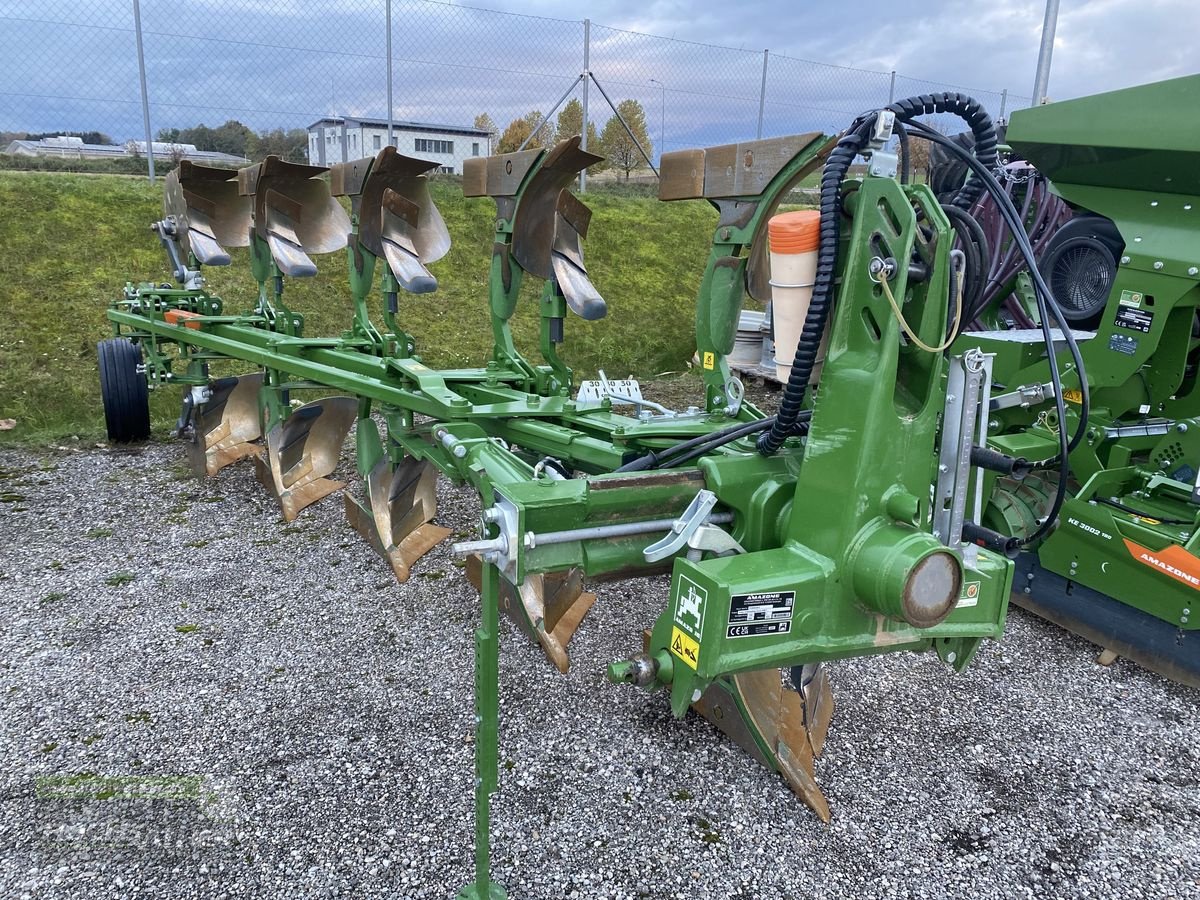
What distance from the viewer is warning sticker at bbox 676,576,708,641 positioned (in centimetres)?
178

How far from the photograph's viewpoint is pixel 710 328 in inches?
111

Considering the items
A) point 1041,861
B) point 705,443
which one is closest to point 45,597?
point 705,443

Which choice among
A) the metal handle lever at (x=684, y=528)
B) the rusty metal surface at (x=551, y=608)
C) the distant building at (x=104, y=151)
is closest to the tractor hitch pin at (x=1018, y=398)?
the metal handle lever at (x=684, y=528)

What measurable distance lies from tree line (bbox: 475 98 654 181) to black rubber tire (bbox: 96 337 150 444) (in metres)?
6.30

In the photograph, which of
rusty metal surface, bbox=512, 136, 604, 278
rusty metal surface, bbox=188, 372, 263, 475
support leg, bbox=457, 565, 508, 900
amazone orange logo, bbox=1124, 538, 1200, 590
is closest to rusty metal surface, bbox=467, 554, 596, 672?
support leg, bbox=457, 565, 508, 900

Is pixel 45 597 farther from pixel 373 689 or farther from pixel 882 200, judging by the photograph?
pixel 882 200

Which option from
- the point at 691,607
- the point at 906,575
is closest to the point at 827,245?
the point at 906,575

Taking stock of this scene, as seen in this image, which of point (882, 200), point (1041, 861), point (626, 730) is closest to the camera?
point (882, 200)

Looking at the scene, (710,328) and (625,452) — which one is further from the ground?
(710,328)

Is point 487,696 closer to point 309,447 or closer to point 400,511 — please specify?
point 400,511

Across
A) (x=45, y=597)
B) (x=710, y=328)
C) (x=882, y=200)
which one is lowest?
(x=45, y=597)

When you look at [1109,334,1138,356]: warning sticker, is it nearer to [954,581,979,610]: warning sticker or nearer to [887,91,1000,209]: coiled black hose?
[887,91,1000,209]: coiled black hose

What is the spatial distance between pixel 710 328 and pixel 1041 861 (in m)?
1.79

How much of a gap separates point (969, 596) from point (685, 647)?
0.64 meters
